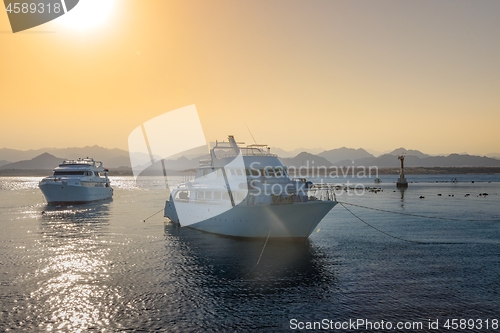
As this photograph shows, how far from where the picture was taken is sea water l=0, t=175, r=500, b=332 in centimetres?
1524

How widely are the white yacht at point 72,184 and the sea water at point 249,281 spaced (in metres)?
29.0

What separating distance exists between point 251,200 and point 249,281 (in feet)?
32.4

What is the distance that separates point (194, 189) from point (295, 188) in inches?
392

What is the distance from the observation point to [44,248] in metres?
29.6

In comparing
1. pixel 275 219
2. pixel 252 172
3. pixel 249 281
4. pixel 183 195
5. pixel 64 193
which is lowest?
pixel 249 281

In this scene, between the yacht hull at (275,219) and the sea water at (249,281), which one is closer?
Result: the sea water at (249,281)

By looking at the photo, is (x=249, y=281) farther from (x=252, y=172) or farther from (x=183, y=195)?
(x=183, y=195)

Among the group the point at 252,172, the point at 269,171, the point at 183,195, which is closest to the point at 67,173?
the point at 183,195

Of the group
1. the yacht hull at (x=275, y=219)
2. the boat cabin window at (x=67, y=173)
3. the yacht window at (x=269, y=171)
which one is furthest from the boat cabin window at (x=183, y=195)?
the boat cabin window at (x=67, y=173)

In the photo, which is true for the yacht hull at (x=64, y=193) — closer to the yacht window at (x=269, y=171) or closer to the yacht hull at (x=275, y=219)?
the yacht hull at (x=275, y=219)

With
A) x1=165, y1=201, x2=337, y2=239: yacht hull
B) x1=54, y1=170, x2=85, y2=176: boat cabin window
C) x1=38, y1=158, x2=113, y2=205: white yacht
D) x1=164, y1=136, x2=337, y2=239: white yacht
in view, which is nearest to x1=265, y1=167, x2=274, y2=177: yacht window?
x1=164, y1=136, x2=337, y2=239: white yacht

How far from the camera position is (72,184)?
212ft

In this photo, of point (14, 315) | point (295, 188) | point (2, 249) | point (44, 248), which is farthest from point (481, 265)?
point (2, 249)

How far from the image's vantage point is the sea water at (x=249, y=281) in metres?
15.2
